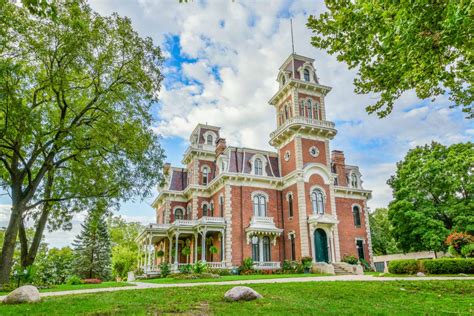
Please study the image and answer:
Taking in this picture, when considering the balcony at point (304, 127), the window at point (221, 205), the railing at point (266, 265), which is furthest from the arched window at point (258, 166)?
the railing at point (266, 265)

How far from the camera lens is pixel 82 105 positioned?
58.2ft

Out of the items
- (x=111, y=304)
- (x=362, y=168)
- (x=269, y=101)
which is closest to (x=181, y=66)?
(x=111, y=304)

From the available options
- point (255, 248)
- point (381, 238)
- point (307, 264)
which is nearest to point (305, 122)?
point (255, 248)

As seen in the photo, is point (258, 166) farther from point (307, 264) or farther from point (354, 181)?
point (354, 181)

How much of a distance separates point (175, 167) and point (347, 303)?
26.7 metres

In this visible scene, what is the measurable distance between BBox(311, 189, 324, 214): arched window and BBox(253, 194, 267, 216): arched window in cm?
384

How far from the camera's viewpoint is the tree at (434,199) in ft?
85.7

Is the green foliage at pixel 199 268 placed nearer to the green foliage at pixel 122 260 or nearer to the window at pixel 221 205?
the window at pixel 221 205

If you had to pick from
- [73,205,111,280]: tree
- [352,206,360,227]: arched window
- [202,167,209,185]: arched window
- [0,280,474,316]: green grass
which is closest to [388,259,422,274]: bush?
[0,280,474,316]: green grass

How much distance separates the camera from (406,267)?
17531 millimetres

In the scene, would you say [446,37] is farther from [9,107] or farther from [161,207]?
[161,207]

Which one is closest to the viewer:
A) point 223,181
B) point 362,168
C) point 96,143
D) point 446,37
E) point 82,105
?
point 446,37

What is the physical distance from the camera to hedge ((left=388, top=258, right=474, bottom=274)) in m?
15.8

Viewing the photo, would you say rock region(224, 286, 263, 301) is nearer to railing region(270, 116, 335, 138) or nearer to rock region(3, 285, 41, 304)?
rock region(3, 285, 41, 304)
